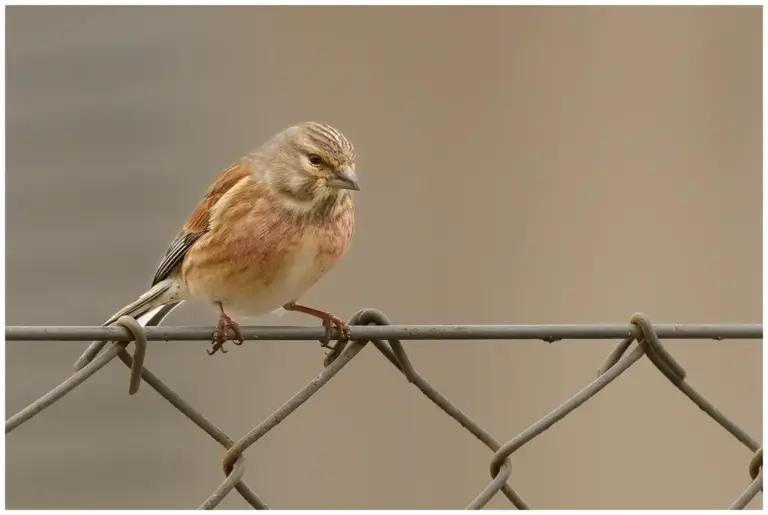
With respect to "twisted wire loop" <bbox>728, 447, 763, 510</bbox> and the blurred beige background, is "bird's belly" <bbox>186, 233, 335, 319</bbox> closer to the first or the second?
"twisted wire loop" <bbox>728, 447, 763, 510</bbox>

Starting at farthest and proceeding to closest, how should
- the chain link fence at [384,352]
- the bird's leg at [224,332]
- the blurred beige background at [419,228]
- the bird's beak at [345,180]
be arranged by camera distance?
the blurred beige background at [419,228], the bird's beak at [345,180], the bird's leg at [224,332], the chain link fence at [384,352]

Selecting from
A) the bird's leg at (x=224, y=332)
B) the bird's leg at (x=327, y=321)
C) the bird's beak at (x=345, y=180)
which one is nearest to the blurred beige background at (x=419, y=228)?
the bird's leg at (x=327, y=321)

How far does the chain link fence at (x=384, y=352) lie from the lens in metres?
1.99

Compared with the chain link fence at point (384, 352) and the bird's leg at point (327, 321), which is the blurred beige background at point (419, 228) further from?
the chain link fence at point (384, 352)

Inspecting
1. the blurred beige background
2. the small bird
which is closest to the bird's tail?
the small bird

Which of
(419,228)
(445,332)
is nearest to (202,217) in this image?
(445,332)

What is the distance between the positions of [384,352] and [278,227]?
1.04m

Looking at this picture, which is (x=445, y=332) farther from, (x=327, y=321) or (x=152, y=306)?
(x=152, y=306)

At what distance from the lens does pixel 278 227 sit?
311cm

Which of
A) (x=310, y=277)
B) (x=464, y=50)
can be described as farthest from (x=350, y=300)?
(x=310, y=277)

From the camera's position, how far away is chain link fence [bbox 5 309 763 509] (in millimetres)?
1985

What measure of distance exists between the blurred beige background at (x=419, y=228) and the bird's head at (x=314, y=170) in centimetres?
387

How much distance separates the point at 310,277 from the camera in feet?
10.3

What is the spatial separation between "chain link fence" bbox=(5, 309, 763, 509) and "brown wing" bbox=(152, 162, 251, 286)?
125 cm
